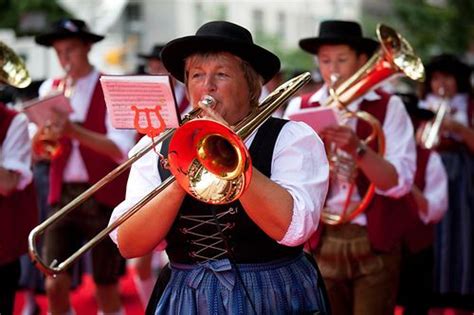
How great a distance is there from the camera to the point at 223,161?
10.4ft

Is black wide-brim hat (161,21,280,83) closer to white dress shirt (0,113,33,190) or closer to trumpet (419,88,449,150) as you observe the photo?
white dress shirt (0,113,33,190)

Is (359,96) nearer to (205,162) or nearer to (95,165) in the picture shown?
(205,162)

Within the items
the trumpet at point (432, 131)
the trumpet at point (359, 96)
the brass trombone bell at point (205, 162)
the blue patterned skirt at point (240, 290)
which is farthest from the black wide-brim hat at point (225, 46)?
the trumpet at point (432, 131)

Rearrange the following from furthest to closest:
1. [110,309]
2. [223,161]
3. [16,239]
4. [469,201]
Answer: [469,201] → [110,309] → [16,239] → [223,161]

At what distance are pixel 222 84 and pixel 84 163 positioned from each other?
3.11 m

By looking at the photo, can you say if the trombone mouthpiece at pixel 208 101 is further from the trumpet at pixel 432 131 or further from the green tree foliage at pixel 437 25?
the green tree foliage at pixel 437 25

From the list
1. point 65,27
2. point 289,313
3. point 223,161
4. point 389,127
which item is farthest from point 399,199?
point 65,27

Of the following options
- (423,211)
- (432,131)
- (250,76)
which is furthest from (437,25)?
(250,76)

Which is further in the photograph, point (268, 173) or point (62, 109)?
point (62, 109)

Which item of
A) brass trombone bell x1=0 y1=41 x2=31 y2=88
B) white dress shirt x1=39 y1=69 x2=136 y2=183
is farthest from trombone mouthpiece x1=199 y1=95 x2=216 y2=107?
white dress shirt x1=39 y1=69 x2=136 y2=183

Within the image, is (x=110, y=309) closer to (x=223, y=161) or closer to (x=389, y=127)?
(x=389, y=127)

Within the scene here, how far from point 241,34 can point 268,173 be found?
0.54 meters

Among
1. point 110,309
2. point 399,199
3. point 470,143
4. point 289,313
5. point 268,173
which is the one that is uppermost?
point 268,173

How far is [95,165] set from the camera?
6359 millimetres
